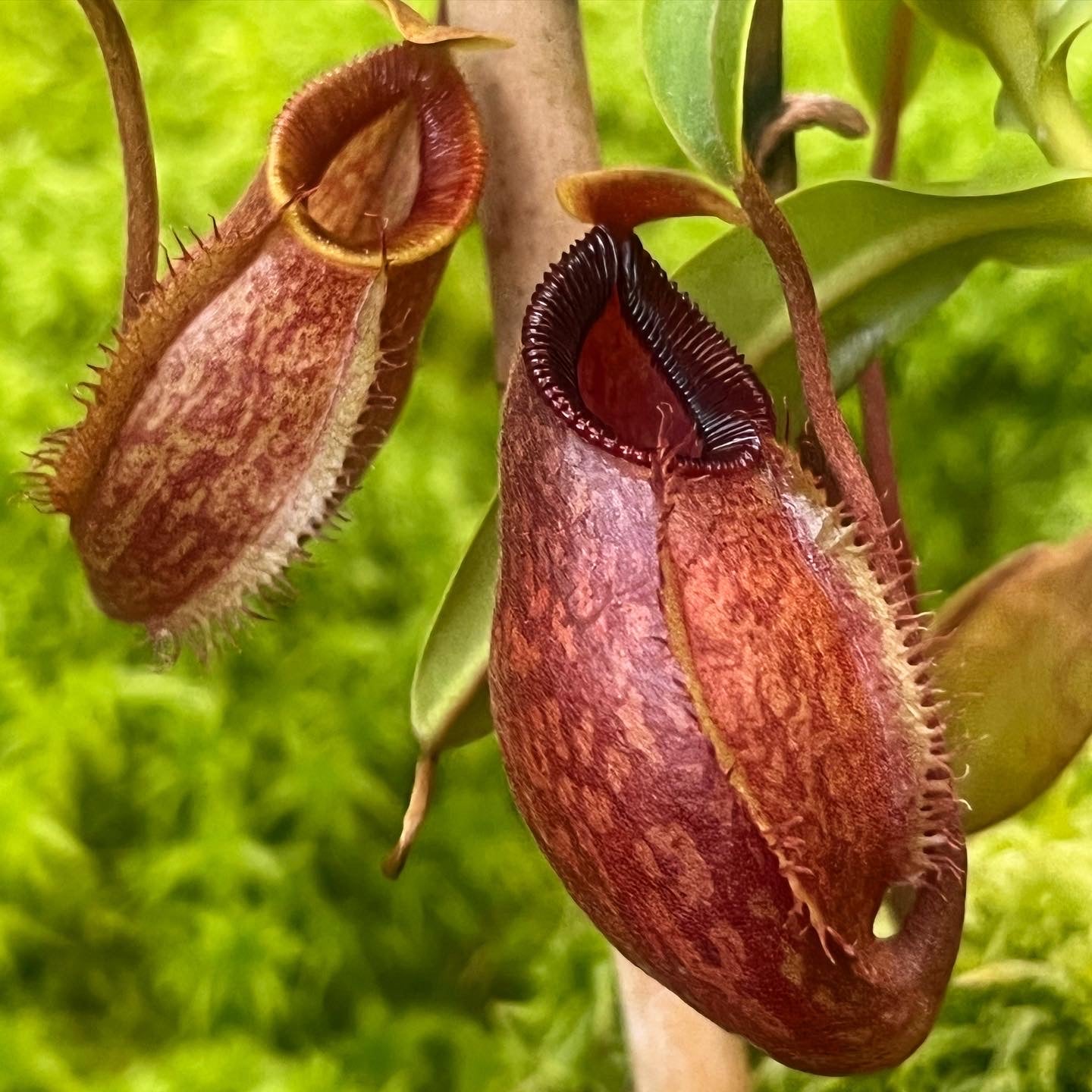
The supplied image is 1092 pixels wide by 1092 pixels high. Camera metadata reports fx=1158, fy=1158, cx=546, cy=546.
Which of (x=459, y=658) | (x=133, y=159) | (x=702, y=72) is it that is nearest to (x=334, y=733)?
(x=459, y=658)

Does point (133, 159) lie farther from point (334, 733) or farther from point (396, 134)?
point (334, 733)

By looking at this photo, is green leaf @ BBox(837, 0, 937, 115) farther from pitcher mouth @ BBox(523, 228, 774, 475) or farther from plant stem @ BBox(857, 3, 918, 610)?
pitcher mouth @ BBox(523, 228, 774, 475)

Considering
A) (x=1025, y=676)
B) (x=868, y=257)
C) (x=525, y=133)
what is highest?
(x=525, y=133)

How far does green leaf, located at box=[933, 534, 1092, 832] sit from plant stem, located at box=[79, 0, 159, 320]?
461 millimetres

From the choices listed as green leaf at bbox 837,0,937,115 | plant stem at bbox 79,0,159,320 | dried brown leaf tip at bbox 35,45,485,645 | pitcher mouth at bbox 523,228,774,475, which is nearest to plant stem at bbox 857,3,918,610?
green leaf at bbox 837,0,937,115

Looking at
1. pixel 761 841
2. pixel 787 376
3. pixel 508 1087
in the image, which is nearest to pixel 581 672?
pixel 761 841

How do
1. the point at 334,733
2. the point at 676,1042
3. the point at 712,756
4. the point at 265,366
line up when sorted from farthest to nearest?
the point at 334,733
the point at 676,1042
the point at 265,366
the point at 712,756

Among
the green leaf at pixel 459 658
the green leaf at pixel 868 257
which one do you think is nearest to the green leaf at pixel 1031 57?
the green leaf at pixel 868 257

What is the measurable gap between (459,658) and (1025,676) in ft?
0.97

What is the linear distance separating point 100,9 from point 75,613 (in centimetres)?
56

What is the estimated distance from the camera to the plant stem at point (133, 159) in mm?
597

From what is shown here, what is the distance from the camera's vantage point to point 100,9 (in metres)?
0.58

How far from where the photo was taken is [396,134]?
0.64m

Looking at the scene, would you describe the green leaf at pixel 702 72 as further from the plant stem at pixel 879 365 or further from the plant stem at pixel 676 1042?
the plant stem at pixel 676 1042
